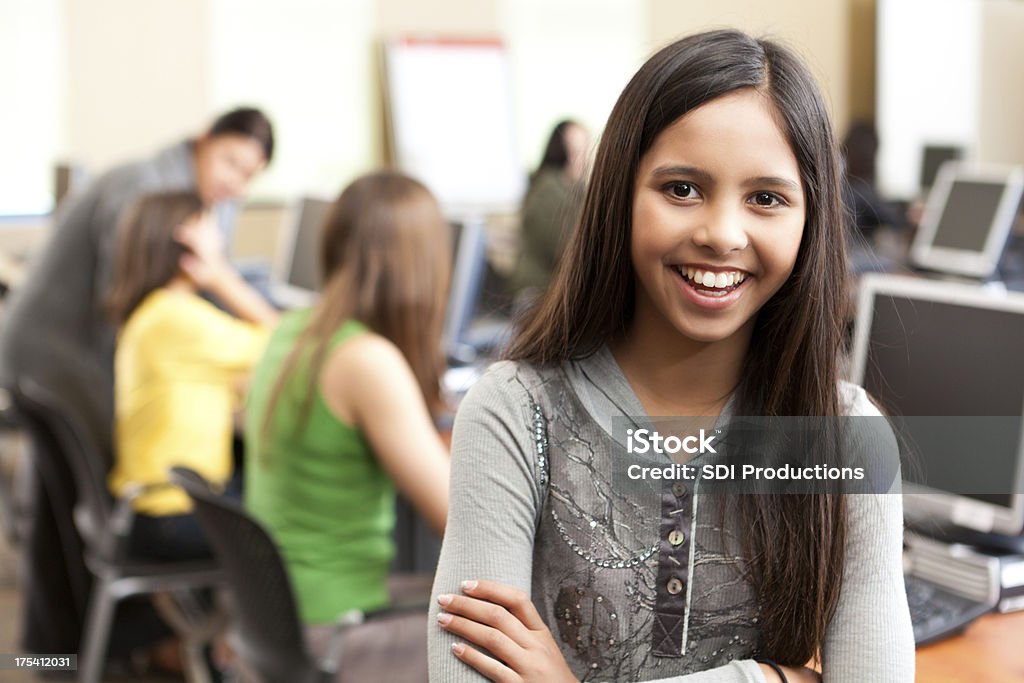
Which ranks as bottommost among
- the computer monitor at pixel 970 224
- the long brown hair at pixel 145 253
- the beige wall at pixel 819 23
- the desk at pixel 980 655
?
the desk at pixel 980 655

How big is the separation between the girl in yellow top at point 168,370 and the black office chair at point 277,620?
78 centimetres

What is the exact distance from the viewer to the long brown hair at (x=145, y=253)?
2922 millimetres

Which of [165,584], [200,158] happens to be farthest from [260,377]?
[200,158]

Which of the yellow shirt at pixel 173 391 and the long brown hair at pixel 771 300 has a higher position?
the long brown hair at pixel 771 300

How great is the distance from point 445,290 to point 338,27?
15.9 ft

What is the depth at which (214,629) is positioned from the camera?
271cm

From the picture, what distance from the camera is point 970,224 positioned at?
485 cm

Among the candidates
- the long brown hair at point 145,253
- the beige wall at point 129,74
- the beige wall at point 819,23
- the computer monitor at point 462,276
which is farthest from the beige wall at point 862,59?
the long brown hair at point 145,253

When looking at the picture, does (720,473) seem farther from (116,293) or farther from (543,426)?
(116,293)

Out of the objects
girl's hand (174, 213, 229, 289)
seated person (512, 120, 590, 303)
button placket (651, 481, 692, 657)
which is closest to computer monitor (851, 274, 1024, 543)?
button placket (651, 481, 692, 657)

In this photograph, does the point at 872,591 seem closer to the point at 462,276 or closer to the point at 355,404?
the point at 355,404

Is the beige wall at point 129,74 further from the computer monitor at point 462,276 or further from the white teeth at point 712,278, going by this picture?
the white teeth at point 712,278

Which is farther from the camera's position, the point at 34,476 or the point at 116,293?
the point at 34,476

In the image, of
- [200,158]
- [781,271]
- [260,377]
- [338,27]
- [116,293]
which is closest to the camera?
[781,271]
